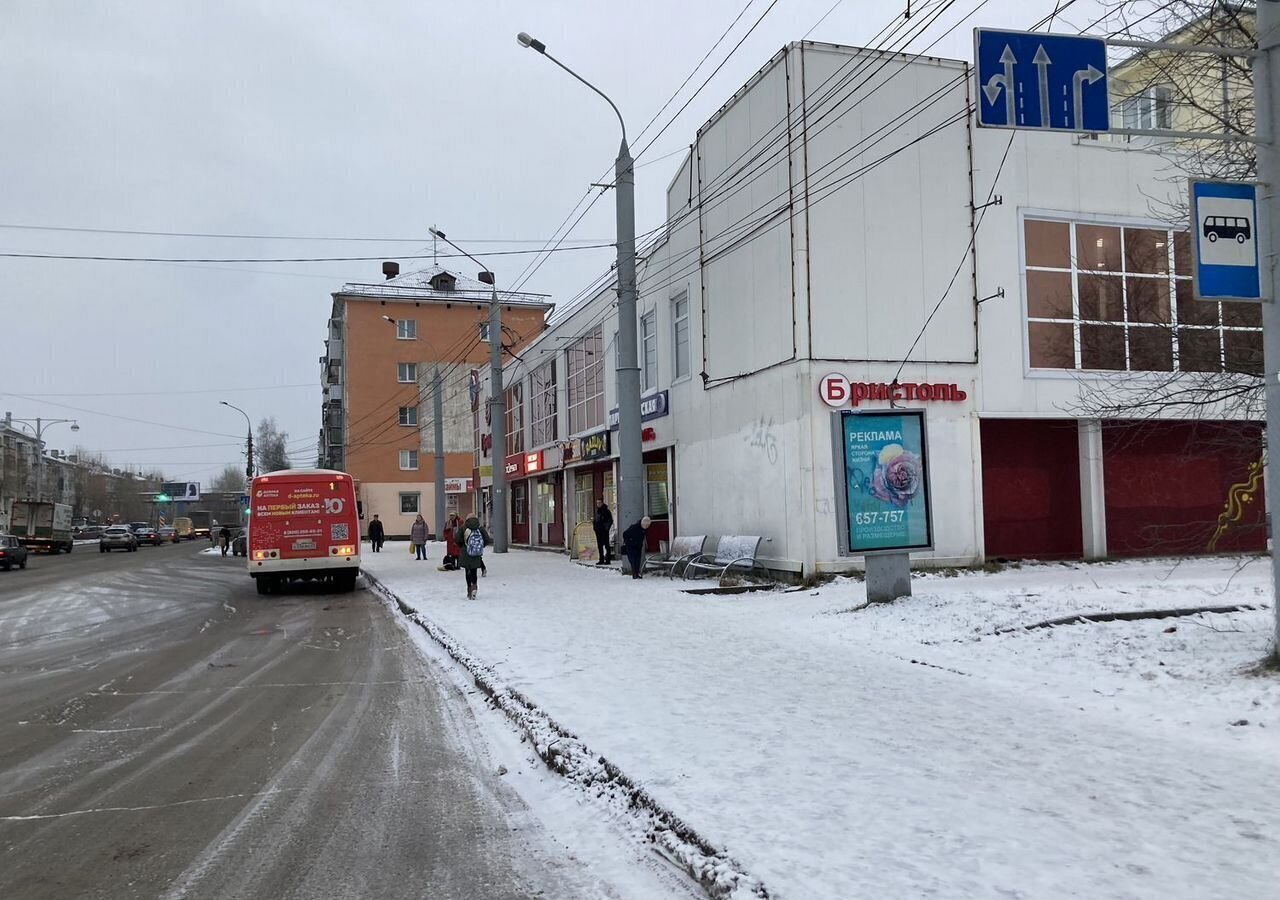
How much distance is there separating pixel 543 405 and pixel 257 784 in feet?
103

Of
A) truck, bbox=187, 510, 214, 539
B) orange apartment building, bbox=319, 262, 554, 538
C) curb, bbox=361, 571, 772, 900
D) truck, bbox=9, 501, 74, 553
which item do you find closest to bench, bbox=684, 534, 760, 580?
curb, bbox=361, 571, 772, 900

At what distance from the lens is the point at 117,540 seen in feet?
180

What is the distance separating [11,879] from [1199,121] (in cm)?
1201

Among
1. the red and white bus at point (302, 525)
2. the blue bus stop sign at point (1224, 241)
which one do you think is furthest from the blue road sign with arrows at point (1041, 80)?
the red and white bus at point (302, 525)

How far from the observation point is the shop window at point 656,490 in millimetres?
25312

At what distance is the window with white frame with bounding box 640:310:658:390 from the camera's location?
24581mm

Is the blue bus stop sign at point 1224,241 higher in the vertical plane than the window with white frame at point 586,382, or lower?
lower

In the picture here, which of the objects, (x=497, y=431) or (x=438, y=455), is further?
(x=438, y=455)

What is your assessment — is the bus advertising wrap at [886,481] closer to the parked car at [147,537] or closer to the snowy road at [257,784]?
the snowy road at [257,784]

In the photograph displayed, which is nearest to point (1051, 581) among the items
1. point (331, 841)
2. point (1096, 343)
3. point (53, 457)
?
point (1096, 343)

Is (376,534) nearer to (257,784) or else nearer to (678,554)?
(678,554)

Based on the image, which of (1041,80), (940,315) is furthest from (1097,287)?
(1041,80)

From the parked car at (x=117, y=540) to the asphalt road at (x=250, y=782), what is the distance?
158 feet

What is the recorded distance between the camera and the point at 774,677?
829cm
